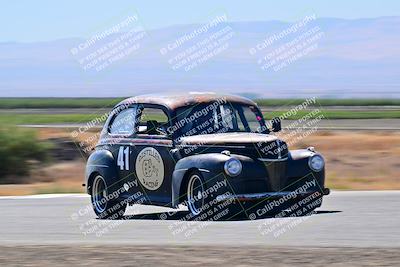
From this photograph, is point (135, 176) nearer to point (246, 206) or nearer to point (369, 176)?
point (246, 206)

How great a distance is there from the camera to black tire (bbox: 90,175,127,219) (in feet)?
54.5

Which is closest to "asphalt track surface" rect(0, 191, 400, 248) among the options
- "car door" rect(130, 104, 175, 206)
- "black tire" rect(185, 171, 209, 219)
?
"black tire" rect(185, 171, 209, 219)

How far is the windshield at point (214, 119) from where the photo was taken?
1562 centimetres

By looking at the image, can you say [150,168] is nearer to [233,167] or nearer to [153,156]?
[153,156]

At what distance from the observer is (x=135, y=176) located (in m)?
16.0

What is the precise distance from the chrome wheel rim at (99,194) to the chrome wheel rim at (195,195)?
201 cm

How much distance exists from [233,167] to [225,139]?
72cm

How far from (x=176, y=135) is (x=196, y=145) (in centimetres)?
39

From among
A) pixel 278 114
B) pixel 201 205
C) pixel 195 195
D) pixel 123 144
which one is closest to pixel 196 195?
pixel 195 195

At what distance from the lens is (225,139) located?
50.1 ft

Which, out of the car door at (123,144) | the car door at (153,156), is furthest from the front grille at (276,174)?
the car door at (123,144)

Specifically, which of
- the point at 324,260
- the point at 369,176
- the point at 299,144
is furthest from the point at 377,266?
the point at 299,144

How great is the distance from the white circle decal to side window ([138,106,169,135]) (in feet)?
0.93

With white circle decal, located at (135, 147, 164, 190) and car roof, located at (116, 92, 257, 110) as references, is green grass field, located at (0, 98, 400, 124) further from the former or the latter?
white circle decal, located at (135, 147, 164, 190)
